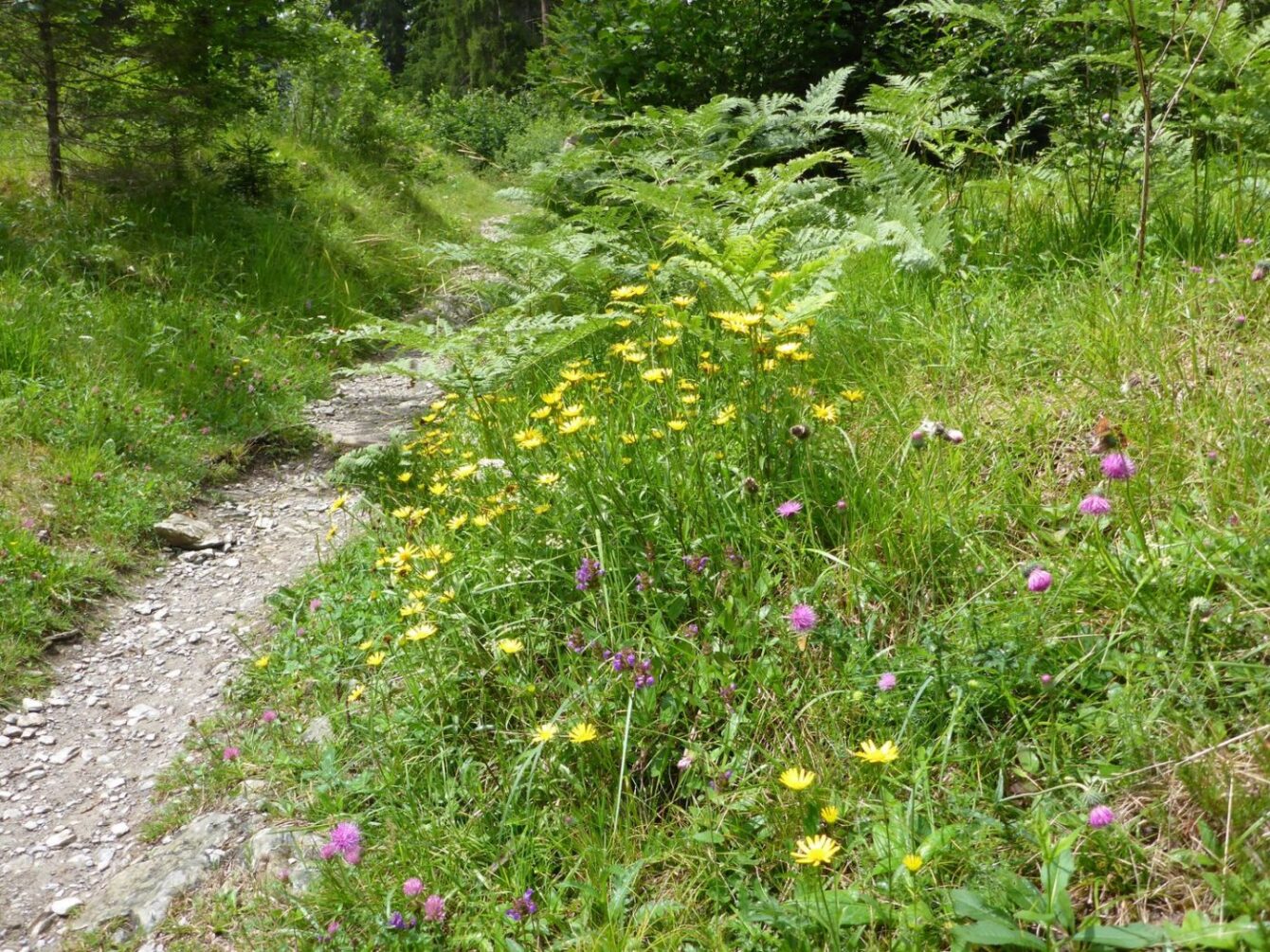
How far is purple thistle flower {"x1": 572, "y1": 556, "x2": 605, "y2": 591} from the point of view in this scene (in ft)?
7.41

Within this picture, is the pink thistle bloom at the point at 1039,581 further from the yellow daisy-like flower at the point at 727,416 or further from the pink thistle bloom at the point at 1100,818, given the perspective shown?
the yellow daisy-like flower at the point at 727,416

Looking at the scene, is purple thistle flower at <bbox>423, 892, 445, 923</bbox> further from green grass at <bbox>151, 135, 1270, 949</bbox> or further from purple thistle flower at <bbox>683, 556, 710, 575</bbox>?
purple thistle flower at <bbox>683, 556, 710, 575</bbox>

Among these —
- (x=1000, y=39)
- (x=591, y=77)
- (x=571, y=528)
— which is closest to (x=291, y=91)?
(x=591, y=77)

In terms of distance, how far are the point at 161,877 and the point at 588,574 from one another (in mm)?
1474

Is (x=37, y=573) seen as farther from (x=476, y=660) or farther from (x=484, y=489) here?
(x=476, y=660)

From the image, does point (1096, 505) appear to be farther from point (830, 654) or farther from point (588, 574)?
point (588, 574)

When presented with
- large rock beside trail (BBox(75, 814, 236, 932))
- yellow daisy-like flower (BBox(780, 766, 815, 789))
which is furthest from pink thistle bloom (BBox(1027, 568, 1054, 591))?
large rock beside trail (BBox(75, 814, 236, 932))

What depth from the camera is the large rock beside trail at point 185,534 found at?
4.13 meters

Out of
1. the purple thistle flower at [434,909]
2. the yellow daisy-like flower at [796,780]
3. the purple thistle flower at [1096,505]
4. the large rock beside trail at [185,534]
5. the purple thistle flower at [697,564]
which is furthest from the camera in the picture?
the large rock beside trail at [185,534]

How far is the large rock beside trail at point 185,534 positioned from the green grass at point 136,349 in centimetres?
9

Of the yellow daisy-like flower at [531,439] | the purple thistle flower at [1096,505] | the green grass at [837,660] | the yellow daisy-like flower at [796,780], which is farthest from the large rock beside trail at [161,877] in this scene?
the purple thistle flower at [1096,505]

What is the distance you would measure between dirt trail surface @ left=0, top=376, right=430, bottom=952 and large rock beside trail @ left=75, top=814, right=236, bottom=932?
29 millimetres

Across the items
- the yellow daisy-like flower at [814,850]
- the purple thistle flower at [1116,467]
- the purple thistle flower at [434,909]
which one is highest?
the purple thistle flower at [1116,467]

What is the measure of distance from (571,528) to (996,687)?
4.15ft
